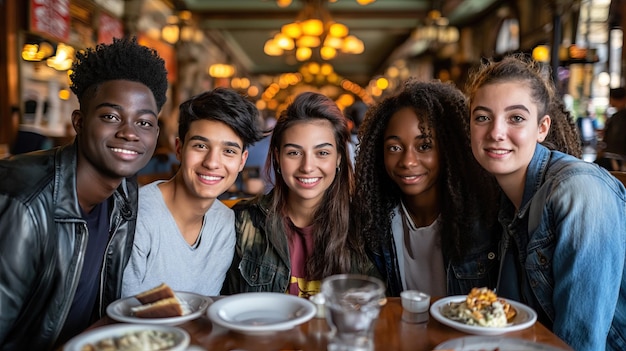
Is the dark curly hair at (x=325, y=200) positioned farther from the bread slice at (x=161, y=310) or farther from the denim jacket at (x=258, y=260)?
the bread slice at (x=161, y=310)

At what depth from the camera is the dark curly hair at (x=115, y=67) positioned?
1.86m

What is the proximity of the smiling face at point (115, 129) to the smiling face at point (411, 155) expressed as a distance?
1112mm

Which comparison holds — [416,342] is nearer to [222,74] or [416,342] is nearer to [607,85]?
[607,85]

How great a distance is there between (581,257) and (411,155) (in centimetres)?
86

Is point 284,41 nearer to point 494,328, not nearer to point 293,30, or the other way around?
point 293,30

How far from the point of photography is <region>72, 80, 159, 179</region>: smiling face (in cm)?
180

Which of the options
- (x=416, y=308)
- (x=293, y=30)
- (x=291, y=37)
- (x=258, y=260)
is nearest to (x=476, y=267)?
(x=416, y=308)

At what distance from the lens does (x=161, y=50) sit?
10.3 meters

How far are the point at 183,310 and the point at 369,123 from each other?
140 cm

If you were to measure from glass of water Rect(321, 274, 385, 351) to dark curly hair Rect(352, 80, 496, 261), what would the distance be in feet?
3.75

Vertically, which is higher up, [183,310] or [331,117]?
[331,117]

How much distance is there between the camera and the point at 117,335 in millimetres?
1307

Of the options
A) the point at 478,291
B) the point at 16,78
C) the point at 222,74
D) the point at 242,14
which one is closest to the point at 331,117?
the point at 478,291

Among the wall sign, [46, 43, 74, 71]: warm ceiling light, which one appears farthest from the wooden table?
[46, 43, 74, 71]: warm ceiling light
